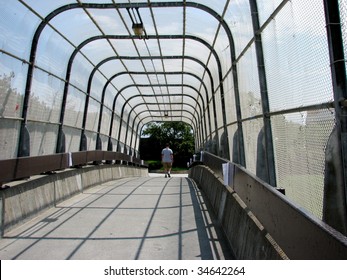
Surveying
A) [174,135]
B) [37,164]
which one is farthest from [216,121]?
[174,135]

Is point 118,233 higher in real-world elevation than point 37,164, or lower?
lower

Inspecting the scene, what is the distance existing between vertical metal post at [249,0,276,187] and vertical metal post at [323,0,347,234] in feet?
7.53

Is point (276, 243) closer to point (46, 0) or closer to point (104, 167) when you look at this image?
point (46, 0)

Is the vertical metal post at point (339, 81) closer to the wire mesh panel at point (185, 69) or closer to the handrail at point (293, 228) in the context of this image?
the wire mesh panel at point (185, 69)

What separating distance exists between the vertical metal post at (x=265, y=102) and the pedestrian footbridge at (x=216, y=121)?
1 cm

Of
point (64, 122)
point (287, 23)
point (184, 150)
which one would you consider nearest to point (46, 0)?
point (64, 122)

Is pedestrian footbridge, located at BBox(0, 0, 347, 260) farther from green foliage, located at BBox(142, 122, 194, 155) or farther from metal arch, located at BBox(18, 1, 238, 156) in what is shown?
green foliage, located at BBox(142, 122, 194, 155)

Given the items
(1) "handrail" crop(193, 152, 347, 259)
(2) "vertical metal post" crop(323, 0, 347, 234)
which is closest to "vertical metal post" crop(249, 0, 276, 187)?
(1) "handrail" crop(193, 152, 347, 259)

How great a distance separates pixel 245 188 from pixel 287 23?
2046 millimetres

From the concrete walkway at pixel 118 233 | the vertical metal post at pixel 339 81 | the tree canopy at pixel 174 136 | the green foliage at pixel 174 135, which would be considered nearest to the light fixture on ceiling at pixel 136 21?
the concrete walkway at pixel 118 233

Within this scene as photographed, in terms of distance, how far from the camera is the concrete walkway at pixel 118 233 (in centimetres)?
529

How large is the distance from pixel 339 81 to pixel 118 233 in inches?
172

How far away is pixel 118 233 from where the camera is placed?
636cm

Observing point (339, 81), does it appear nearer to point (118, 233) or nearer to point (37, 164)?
point (118, 233)
